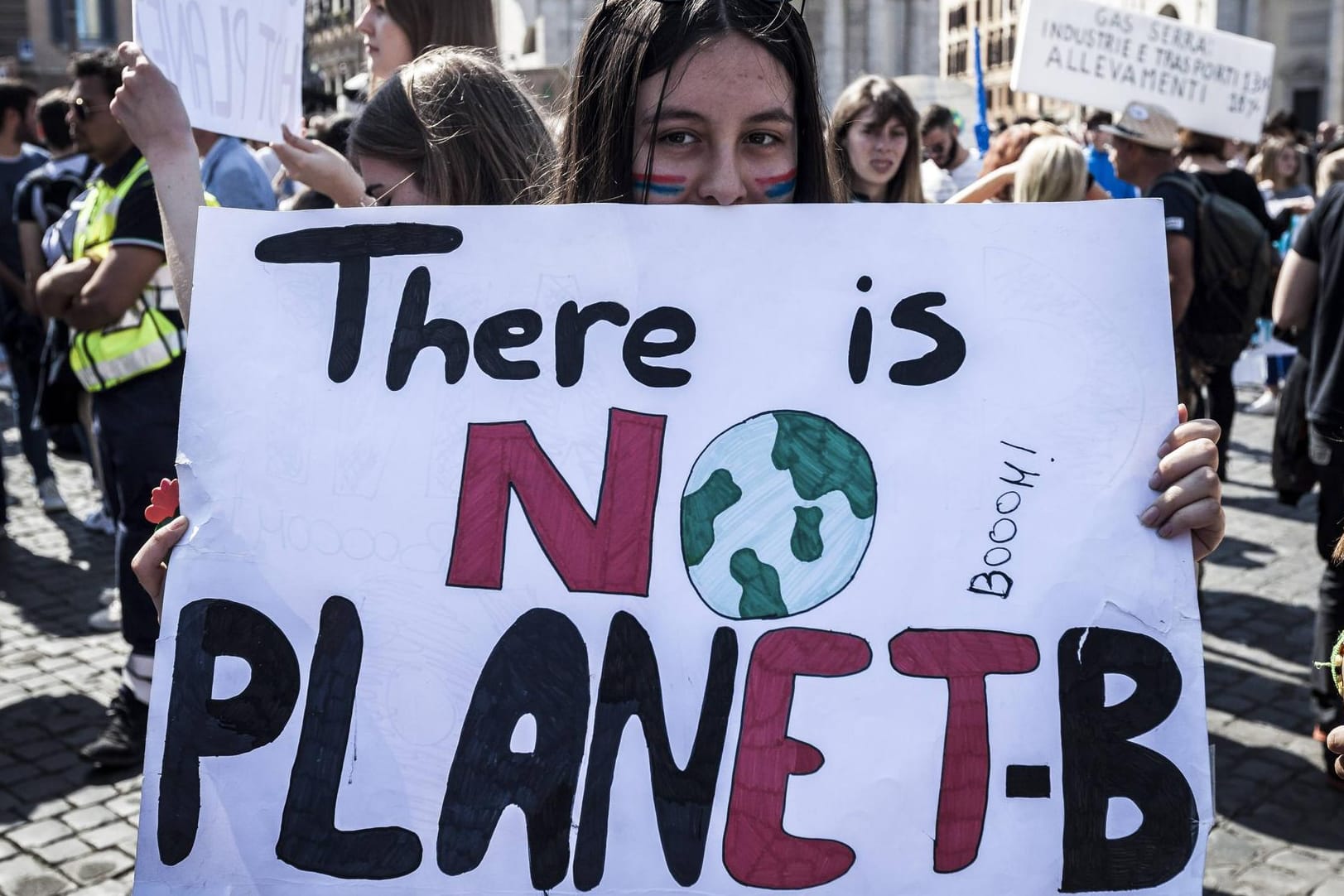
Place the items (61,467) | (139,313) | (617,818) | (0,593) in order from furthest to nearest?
(61,467) → (0,593) → (139,313) → (617,818)

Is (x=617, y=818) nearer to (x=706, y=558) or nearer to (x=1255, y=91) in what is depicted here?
(x=706, y=558)

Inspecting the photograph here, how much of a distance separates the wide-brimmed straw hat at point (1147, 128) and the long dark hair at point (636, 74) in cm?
361

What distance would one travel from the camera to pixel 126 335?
360 centimetres

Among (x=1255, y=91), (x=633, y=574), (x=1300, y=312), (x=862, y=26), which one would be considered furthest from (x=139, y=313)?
(x=862, y=26)

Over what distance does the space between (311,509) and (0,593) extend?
4793 mm

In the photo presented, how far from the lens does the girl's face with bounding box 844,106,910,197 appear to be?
4.58m

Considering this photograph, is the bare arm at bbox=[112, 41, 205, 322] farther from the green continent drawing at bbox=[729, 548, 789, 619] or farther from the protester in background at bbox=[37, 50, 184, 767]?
the protester in background at bbox=[37, 50, 184, 767]

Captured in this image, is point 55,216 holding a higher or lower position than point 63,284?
higher

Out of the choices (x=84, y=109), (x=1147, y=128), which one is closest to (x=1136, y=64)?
(x=1147, y=128)

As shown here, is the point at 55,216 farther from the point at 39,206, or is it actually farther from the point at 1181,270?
the point at 1181,270

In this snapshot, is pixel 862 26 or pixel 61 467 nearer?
pixel 61 467

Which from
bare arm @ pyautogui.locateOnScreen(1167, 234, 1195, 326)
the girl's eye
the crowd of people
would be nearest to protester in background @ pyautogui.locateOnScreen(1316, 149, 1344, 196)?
the crowd of people

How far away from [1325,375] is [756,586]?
10.1 feet

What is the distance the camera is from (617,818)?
1.35 meters
